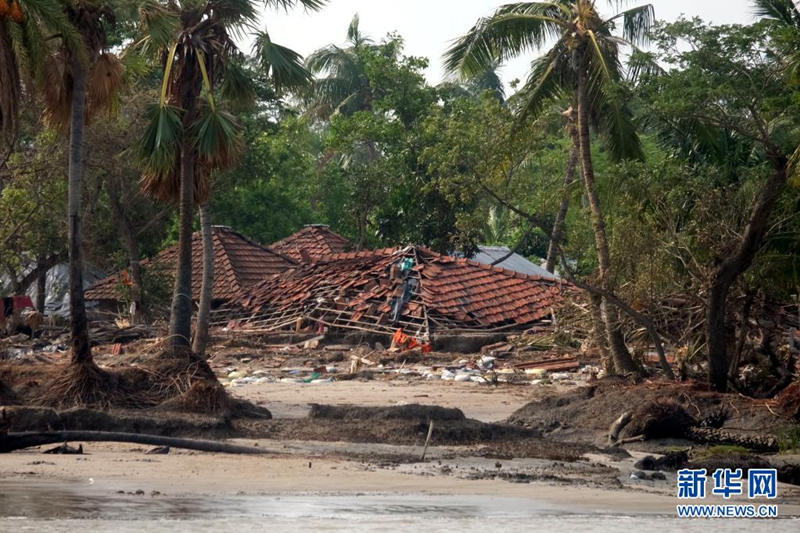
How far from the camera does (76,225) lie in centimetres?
1593

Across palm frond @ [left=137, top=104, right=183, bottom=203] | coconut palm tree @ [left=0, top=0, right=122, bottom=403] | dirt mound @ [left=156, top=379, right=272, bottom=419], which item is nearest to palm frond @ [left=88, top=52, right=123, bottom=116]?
coconut palm tree @ [left=0, top=0, right=122, bottom=403]

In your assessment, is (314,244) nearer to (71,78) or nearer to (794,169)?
(71,78)

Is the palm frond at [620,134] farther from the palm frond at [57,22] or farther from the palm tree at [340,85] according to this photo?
the palm tree at [340,85]

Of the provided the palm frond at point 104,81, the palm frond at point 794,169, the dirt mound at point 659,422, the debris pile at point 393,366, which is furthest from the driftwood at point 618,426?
the palm frond at point 104,81

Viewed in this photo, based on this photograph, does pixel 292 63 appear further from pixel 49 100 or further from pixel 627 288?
pixel 627 288

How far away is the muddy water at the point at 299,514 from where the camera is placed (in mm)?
7730

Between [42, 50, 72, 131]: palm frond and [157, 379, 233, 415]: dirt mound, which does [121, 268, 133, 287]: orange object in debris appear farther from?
[157, 379, 233, 415]: dirt mound

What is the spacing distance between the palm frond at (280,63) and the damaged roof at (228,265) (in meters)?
16.1

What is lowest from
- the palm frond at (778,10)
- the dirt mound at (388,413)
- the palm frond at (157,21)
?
the dirt mound at (388,413)

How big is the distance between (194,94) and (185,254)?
2.54 metres

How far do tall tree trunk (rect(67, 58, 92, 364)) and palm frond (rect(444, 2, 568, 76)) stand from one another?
6740 millimetres

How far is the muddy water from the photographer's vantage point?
304 inches

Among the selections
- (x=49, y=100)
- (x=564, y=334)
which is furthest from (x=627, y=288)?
(x=49, y=100)

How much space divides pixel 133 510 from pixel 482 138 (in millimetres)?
17049
